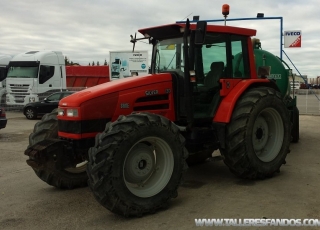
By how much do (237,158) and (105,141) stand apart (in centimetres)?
224

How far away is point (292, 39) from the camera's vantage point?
13883mm

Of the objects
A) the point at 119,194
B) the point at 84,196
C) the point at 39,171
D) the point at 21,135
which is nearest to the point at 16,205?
the point at 39,171

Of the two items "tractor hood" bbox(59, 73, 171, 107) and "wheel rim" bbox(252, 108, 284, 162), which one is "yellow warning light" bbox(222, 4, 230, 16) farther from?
"tractor hood" bbox(59, 73, 171, 107)

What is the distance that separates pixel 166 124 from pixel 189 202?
1.17 m

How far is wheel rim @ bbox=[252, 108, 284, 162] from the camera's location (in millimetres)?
5980

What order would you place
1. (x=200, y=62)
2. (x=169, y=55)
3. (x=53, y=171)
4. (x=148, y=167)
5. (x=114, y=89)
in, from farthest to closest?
(x=169, y=55)
(x=200, y=62)
(x=53, y=171)
(x=114, y=89)
(x=148, y=167)

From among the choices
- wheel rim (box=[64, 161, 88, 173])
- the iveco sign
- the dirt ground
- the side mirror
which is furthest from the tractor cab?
the iveco sign

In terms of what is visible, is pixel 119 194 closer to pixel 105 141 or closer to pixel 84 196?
pixel 105 141

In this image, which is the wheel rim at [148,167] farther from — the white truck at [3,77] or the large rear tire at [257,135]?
the white truck at [3,77]

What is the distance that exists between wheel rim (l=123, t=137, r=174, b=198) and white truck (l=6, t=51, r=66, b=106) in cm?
1664

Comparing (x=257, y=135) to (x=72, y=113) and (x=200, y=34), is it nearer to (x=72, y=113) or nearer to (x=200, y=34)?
(x=200, y=34)

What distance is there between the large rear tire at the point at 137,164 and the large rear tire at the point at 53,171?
1440 millimetres

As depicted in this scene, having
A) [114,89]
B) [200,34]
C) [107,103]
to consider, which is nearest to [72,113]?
[107,103]

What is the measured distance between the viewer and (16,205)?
512 centimetres
